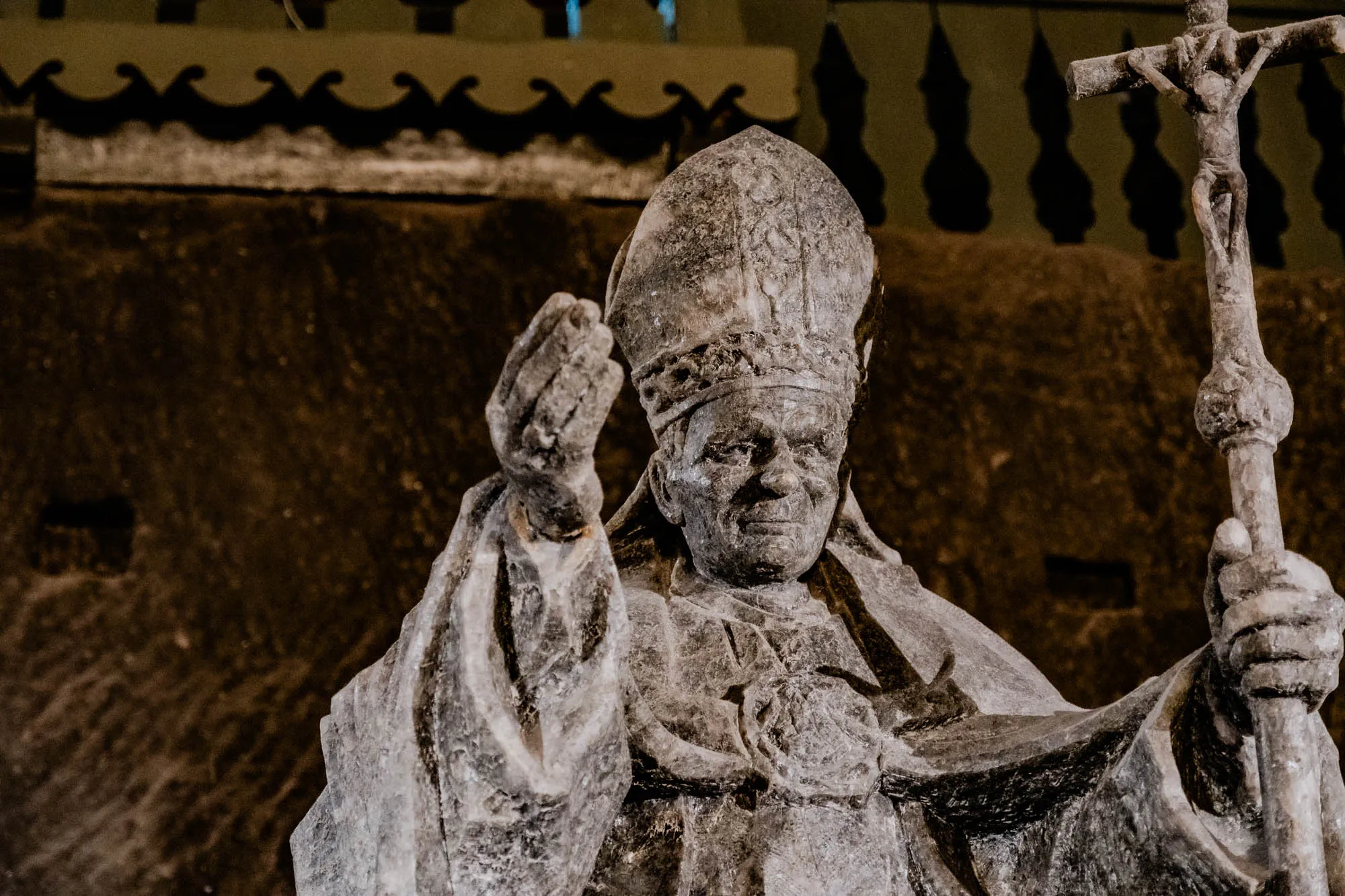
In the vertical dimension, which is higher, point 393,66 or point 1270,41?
point 393,66

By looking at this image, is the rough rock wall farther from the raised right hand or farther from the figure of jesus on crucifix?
the raised right hand

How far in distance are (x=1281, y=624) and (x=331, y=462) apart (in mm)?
2184

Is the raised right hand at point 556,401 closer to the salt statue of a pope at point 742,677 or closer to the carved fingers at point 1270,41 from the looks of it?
the salt statue of a pope at point 742,677

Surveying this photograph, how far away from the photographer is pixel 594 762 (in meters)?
2.28

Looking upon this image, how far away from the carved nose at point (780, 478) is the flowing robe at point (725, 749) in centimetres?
19

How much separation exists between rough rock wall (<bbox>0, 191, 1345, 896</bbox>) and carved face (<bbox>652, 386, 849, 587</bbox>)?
1217 millimetres

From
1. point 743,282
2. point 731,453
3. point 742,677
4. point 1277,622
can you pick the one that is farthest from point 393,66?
point 1277,622

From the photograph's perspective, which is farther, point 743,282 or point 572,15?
point 572,15

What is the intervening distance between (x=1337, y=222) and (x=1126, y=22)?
0.62 meters

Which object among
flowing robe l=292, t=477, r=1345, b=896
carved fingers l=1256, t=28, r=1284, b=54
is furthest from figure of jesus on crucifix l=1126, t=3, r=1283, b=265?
A: flowing robe l=292, t=477, r=1345, b=896

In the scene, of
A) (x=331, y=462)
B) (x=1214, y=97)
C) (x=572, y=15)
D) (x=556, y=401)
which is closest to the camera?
(x=556, y=401)

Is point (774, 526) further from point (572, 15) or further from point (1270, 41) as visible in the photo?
point (572, 15)

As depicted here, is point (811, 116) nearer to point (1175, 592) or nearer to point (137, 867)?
point (1175, 592)

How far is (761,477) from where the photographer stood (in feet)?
8.73
